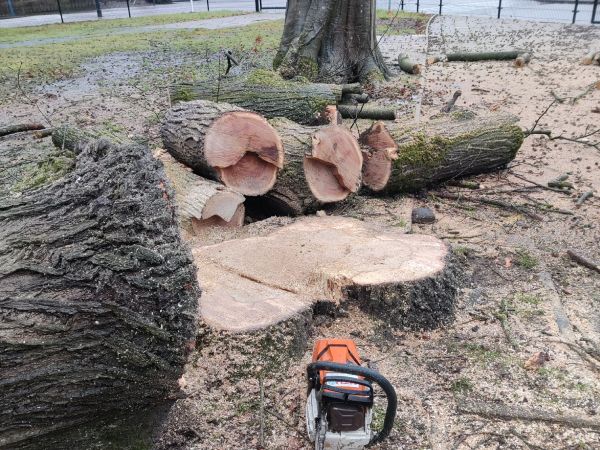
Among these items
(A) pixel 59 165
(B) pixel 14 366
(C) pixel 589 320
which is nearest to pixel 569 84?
(C) pixel 589 320

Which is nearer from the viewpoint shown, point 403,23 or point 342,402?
point 342,402

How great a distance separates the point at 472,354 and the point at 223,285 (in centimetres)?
142

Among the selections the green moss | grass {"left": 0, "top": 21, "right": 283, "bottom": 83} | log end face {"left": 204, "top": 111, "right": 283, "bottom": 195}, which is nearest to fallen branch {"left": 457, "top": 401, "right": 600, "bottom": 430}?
log end face {"left": 204, "top": 111, "right": 283, "bottom": 195}

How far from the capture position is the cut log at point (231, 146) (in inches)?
159

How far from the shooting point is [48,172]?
4863mm

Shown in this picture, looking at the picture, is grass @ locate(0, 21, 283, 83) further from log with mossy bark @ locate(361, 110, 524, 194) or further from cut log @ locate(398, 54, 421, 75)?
log with mossy bark @ locate(361, 110, 524, 194)

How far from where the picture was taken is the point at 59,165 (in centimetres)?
475

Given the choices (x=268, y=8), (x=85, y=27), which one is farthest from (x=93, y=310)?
(x=268, y=8)

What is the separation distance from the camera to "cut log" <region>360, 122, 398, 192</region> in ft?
15.2

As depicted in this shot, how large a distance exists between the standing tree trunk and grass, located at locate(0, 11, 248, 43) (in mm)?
11101

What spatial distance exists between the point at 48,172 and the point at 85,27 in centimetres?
1653

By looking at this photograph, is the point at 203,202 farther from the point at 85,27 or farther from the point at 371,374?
the point at 85,27

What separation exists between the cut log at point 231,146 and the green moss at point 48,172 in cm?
100

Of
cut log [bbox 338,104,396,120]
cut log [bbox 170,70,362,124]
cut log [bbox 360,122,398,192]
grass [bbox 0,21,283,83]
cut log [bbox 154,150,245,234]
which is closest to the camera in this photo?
cut log [bbox 154,150,245,234]
